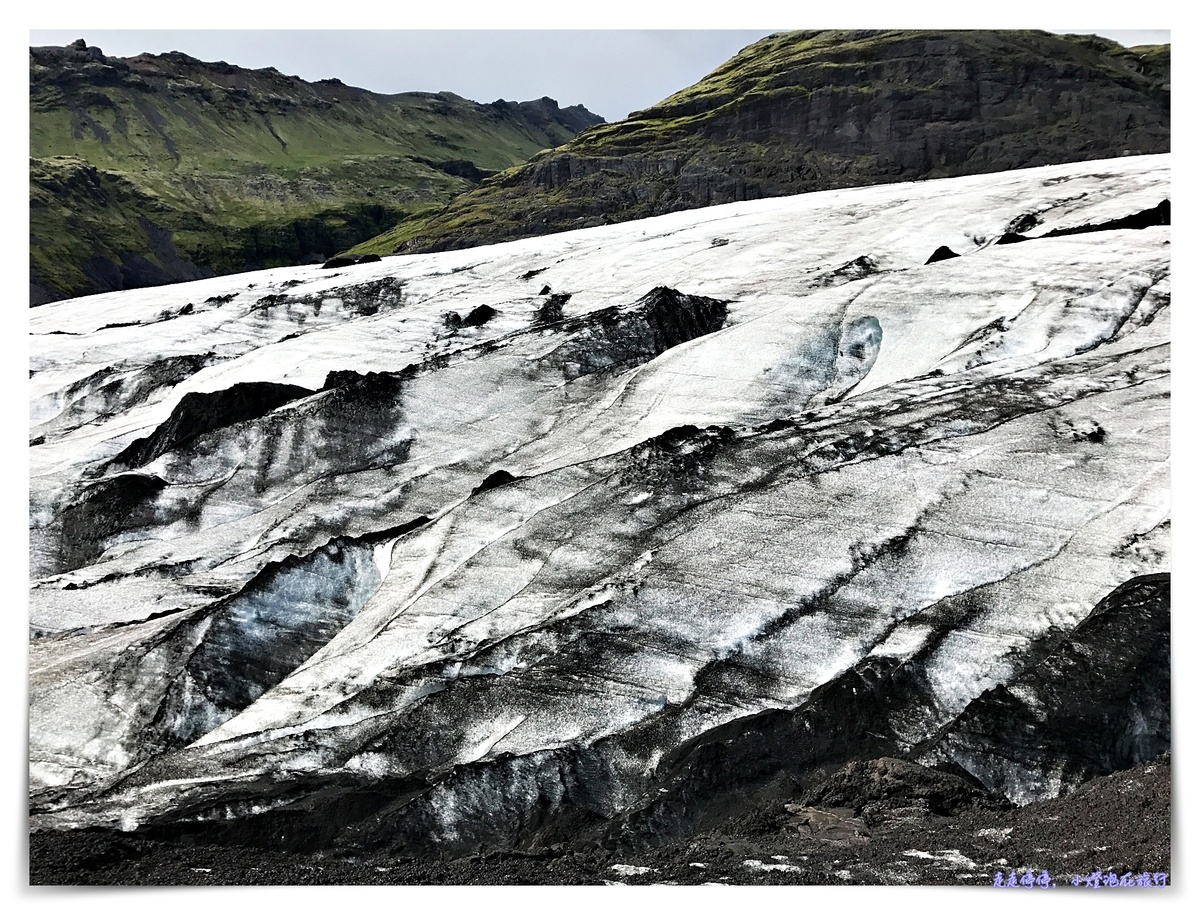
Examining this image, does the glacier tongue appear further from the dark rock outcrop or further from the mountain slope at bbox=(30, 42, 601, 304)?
the mountain slope at bbox=(30, 42, 601, 304)

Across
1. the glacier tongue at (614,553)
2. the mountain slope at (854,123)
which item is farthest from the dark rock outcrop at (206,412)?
the mountain slope at (854,123)

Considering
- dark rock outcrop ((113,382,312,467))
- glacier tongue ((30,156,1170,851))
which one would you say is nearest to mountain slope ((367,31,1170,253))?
glacier tongue ((30,156,1170,851))

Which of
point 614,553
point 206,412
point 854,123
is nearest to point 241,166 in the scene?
point 854,123

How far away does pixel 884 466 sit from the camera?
13.4 metres

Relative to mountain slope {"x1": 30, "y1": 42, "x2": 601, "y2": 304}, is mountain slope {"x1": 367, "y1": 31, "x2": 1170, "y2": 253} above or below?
below

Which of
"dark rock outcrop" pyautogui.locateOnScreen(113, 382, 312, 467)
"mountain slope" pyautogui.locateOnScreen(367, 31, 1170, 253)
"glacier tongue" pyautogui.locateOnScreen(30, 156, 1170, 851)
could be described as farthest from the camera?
"mountain slope" pyautogui.locateOnScreen(367, 31, 1170, 253)

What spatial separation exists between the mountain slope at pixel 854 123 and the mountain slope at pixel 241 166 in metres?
3.76

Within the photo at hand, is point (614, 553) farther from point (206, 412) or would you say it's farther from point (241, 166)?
point (241, 166)

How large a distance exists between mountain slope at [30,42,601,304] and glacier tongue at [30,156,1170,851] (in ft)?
46.4

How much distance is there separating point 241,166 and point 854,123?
67.1 metres

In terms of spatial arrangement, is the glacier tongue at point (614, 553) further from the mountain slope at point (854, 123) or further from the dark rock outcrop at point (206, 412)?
the mountain slope at point (854, 123)

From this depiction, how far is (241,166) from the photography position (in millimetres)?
86812

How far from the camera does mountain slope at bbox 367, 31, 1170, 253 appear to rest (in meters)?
19.5

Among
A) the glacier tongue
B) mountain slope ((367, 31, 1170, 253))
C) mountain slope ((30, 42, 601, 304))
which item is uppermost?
mountain slope ((30, 42, 601, 304))
